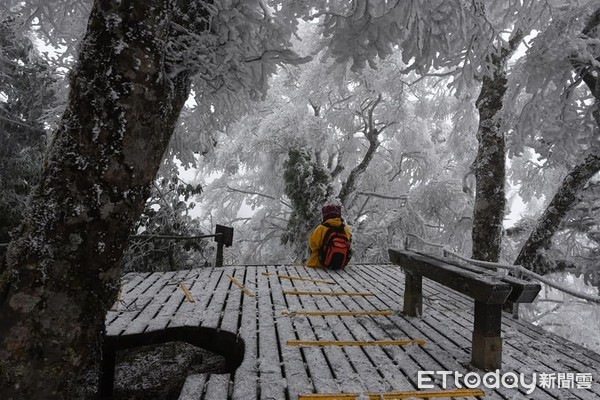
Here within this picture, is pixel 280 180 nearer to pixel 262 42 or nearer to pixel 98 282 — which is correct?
pixel 262 42

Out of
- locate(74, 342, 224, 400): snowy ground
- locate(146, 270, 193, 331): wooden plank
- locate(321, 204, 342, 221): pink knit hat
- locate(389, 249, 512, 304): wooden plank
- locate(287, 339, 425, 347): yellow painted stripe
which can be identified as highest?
locate(321, 204, 342, 221): pink knit hat

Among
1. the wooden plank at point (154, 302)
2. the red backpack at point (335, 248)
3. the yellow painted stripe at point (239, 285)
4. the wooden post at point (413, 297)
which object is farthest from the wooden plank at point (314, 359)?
the red backpack at point (335, 248)

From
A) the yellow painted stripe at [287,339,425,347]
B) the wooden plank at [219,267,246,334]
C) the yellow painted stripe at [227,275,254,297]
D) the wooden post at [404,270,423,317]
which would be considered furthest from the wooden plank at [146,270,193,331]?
the wooden post at [404,270,423,317]

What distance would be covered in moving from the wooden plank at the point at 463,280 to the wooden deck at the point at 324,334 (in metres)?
0.68

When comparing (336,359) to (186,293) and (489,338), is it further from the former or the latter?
(186,293)

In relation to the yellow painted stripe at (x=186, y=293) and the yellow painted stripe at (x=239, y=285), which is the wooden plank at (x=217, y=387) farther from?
the yellow painted stripe at (x=239, y=285)

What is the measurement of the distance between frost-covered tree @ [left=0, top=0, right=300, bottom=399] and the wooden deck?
3.26 feet

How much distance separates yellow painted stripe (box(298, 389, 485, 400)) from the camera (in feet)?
8.54

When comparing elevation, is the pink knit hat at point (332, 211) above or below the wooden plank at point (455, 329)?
above

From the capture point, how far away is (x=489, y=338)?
10.8 ft

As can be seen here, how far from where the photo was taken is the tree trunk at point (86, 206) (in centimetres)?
209

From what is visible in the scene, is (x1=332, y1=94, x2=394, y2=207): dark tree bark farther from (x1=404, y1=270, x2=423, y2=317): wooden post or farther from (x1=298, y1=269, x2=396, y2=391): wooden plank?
(x1=298, y1=269, x2=396, y2=391): wooden plank

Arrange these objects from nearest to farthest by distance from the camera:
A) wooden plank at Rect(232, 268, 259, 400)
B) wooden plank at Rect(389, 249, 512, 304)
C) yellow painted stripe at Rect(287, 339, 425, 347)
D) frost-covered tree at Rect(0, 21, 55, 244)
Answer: wooden plank at Rect(232, 268, 259, 400) → wooden plank at Rect(389, 249, 512, 304) → yellow painted stripe at Rect(287, 339, 425, 347) → frost-covered tree at Rect(0, 21, 55, 244)

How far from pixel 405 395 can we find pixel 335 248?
4636mm
